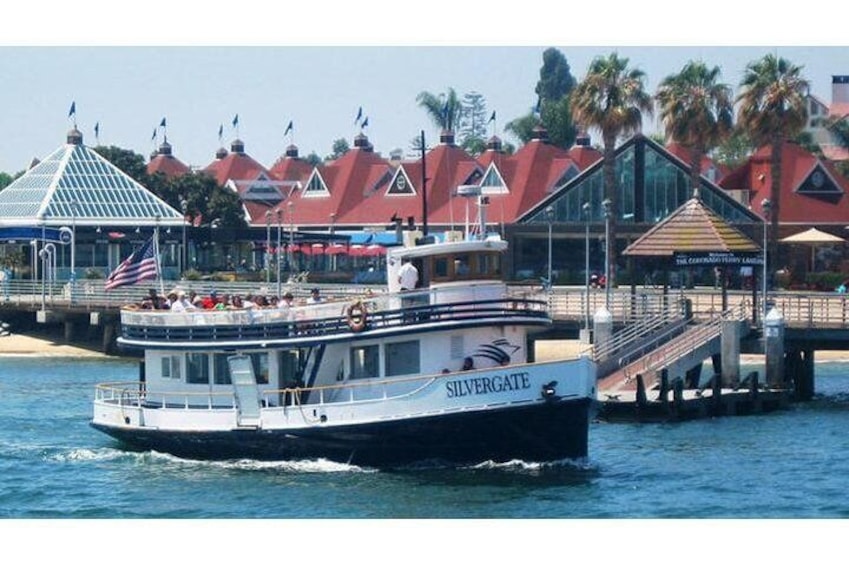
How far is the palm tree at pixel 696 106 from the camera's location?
84.4 metres

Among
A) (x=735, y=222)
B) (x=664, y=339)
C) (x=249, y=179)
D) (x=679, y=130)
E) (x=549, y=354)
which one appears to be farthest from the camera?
(x=249, y=179)

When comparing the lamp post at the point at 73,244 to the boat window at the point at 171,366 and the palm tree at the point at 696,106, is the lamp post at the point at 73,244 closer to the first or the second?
the palm tree at the point at 696,106

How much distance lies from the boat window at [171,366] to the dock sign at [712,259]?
60.9ft

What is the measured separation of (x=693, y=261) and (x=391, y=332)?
1953cm

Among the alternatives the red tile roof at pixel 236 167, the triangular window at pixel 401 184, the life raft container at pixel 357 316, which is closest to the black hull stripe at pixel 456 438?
the life raft container at pixel 357 316

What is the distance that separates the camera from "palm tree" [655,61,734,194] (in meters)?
84.4

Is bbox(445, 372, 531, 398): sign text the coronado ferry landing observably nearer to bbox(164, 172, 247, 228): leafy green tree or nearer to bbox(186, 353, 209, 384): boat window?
bbox(186, 353, 209, 384): boat window

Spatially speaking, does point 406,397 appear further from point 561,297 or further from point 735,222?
point 735,222

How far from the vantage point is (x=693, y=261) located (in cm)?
5988

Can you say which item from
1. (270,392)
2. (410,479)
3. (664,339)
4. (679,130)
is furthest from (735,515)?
(679,130)

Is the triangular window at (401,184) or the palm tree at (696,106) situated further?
the triangular window at (401,184)

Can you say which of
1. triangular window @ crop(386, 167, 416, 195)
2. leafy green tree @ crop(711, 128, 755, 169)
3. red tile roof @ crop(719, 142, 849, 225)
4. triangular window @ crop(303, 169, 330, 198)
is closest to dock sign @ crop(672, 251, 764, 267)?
red tile roof @ crop(719, 142, 849, 225)

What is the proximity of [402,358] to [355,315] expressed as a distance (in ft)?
4.22

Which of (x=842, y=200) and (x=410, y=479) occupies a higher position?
(x=842, y=200)
